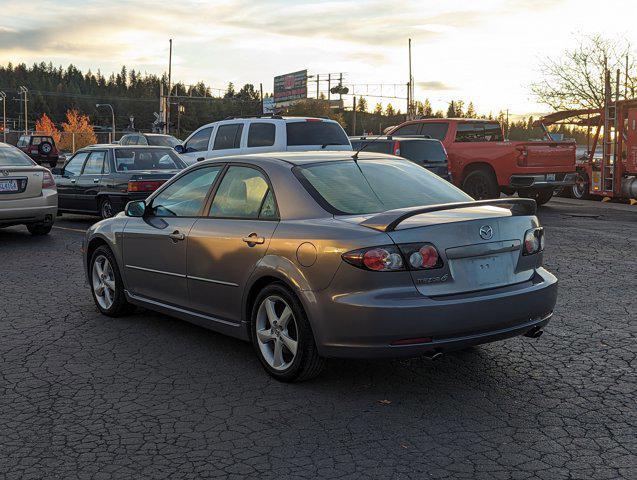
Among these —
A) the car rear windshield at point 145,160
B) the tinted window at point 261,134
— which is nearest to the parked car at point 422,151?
the tinted window at point 261,134

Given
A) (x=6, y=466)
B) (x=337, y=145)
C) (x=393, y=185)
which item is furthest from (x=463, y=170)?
(x=6, y=466)

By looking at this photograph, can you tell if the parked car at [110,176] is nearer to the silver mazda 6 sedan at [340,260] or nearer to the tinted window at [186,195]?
the tinted window at [186,195]

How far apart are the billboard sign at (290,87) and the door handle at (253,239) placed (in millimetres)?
113655

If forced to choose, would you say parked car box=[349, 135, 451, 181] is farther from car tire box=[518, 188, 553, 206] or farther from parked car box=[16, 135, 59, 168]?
parked car box=[16, 135, 59, 168]

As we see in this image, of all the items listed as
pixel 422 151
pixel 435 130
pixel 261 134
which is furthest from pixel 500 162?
pixel 261 134

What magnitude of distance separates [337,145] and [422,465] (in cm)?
1163

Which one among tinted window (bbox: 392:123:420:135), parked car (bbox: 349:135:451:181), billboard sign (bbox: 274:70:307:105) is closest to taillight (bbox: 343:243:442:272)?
parked car (bbox: 349:135:451:181)

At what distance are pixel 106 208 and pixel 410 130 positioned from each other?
8016 millimetres

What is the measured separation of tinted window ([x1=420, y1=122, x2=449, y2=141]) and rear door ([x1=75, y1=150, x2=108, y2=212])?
294 inches

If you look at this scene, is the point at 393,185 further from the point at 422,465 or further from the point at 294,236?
the point at 422,465

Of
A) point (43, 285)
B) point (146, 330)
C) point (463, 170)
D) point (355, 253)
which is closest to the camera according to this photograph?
point (355, 253)

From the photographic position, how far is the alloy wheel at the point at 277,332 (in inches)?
186

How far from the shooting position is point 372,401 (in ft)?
14.6

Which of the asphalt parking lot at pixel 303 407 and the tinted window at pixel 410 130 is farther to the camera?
the tinted window at pixel 410 130
